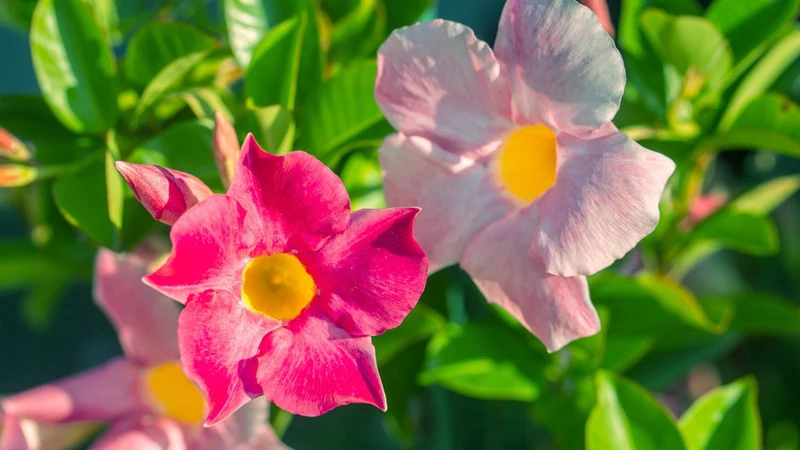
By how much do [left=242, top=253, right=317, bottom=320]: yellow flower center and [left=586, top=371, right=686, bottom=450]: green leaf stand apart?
0.23 m

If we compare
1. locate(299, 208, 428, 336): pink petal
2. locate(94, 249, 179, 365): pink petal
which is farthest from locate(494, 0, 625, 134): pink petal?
locate(94, 249, 179, 365): pink petal

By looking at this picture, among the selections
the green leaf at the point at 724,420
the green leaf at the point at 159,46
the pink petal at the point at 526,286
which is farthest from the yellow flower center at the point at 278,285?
the green leaf at the point at 724,420

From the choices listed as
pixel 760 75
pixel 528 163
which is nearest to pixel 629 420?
pixel 528 163

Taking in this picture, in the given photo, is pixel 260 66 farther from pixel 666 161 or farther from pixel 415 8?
pixel 666 161

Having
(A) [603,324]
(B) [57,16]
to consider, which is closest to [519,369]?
(A) [603,324]

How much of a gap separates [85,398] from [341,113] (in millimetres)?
307

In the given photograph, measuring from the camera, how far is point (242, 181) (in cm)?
37

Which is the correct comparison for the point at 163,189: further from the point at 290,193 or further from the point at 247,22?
the point at 247,22

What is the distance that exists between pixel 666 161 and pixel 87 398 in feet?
1.54

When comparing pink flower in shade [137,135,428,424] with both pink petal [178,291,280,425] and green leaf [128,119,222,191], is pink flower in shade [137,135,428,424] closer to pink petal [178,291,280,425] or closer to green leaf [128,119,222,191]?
pink petal [178,291,280,425]

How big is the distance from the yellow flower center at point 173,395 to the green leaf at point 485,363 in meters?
0.19

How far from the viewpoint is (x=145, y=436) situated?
587 mm

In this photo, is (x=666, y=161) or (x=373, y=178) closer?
(x=666, y=161)

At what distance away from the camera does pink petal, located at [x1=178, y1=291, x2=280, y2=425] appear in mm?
361
